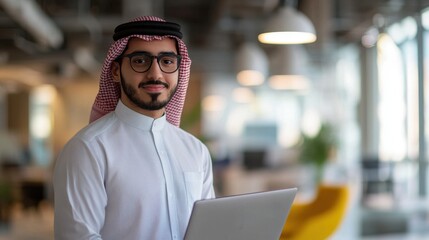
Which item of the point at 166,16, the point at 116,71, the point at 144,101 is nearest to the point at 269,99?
the point at 166,16

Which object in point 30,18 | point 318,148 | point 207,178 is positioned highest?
point 30,18

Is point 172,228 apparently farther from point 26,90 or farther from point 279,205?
point 26,90

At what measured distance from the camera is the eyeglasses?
2213 millimetres

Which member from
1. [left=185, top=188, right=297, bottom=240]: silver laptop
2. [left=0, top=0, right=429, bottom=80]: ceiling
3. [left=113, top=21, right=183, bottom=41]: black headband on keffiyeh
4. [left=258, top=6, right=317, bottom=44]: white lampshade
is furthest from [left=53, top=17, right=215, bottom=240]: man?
[left=0, top=0, right=429, bottom=80]: ceiling

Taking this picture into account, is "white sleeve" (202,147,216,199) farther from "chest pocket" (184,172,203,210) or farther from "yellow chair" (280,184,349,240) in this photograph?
"yellow chair" (280,184,349,240)

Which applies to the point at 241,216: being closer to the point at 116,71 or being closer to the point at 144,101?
the point at 144,101

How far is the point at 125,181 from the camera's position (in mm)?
2156

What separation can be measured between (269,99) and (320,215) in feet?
52.2

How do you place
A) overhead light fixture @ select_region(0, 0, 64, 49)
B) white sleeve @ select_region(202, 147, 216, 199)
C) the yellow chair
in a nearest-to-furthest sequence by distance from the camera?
white sleeve @ select_region(202, 147, 216, 199), the yellow chair, overhead light fixture @ select_region(0, 0, 64, 49)

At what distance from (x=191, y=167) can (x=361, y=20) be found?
12.0 meters

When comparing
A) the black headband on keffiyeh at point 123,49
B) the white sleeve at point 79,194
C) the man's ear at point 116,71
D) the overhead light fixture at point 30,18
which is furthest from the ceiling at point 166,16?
the white sleeve at point 79,194

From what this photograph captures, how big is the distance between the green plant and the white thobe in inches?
258

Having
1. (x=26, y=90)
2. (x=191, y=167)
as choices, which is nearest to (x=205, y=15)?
(x=26, y=90)

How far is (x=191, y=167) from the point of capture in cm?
237
